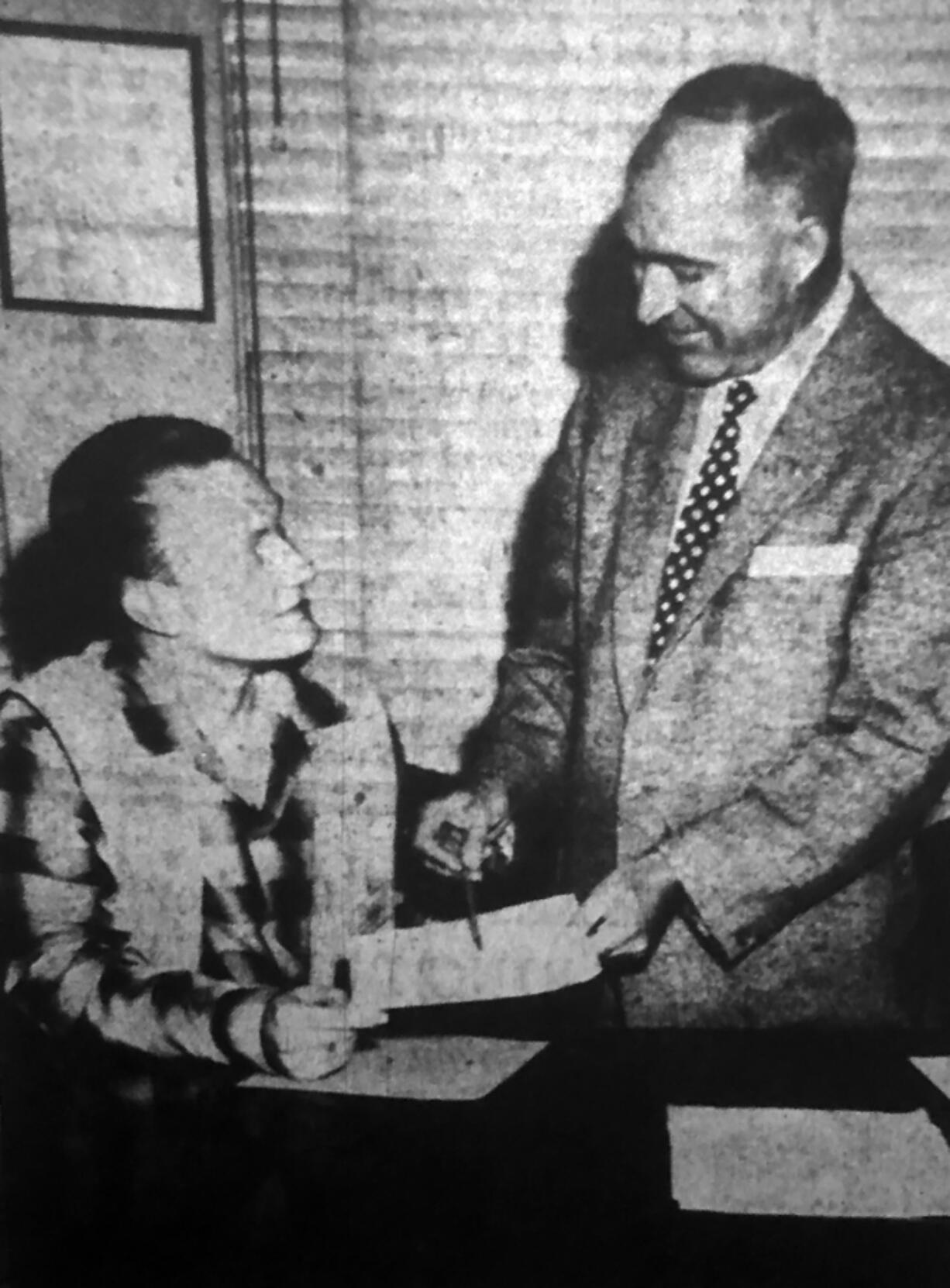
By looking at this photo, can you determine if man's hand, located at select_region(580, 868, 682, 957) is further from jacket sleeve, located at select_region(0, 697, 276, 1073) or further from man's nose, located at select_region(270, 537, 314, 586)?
man's nose, located at select_region(270, 537, 314, 586)

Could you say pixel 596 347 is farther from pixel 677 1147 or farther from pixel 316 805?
pixel 677 1147

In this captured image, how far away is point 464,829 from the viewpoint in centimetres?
125

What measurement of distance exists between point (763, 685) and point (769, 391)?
344 millimetres

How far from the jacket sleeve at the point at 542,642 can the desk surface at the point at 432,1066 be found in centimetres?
32

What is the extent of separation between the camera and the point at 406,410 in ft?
3.96

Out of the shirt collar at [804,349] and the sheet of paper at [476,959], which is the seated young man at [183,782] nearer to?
the sheet of paper at [476,959]

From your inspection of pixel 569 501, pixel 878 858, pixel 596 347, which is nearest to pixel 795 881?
pixel 878 858

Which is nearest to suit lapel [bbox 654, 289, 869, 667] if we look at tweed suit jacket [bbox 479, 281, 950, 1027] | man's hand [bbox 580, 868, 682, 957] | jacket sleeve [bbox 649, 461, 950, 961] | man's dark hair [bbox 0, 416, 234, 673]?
tweed suit jacket [bbox 479, 281, 950, 1027]

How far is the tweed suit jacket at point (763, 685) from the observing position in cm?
118

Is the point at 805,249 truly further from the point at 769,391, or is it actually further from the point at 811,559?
the point at 811,559

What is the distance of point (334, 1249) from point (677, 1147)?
46cm

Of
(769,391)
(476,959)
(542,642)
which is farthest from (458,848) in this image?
(769,391)

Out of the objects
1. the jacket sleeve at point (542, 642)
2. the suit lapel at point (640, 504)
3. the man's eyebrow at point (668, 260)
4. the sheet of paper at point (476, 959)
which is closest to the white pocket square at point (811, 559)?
the suit lapel at point (640, 504)

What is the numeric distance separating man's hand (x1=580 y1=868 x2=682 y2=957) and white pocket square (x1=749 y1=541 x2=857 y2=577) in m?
0.40
